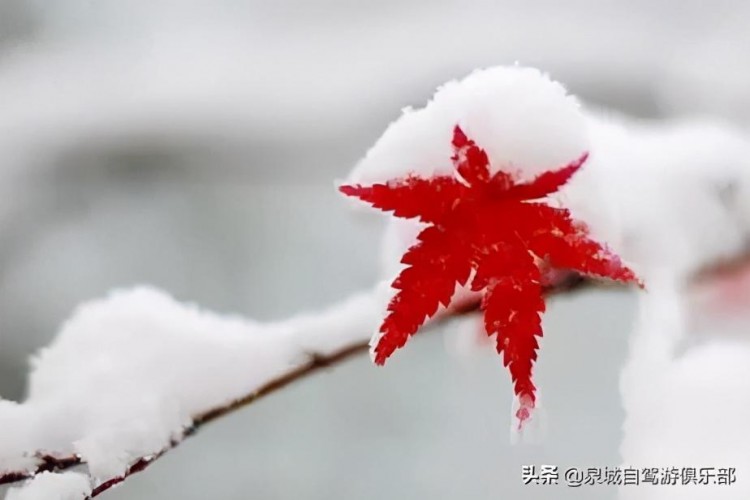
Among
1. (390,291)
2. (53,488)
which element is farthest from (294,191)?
(53,488)

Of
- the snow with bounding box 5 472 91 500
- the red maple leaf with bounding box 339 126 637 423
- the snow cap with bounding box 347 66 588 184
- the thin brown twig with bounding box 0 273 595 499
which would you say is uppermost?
the snow cap with bounding box 347 66 588 184

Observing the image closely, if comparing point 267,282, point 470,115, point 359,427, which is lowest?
point 359,427

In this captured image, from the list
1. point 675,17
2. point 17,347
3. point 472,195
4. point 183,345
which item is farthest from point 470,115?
point 17,347

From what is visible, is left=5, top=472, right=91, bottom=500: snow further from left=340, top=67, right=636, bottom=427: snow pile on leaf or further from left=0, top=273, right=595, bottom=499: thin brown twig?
left=340, top=67, right=636, bottom=427: snow pile on leaf

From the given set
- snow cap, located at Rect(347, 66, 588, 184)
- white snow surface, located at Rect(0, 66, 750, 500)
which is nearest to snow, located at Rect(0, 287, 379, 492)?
white snow surface, located at Rect(0, 66, 750, 500)

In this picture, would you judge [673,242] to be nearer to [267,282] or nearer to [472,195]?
[472,195]

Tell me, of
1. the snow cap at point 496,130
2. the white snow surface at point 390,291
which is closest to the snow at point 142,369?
the white snow surface at point 390,291

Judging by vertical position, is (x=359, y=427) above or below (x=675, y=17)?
below
